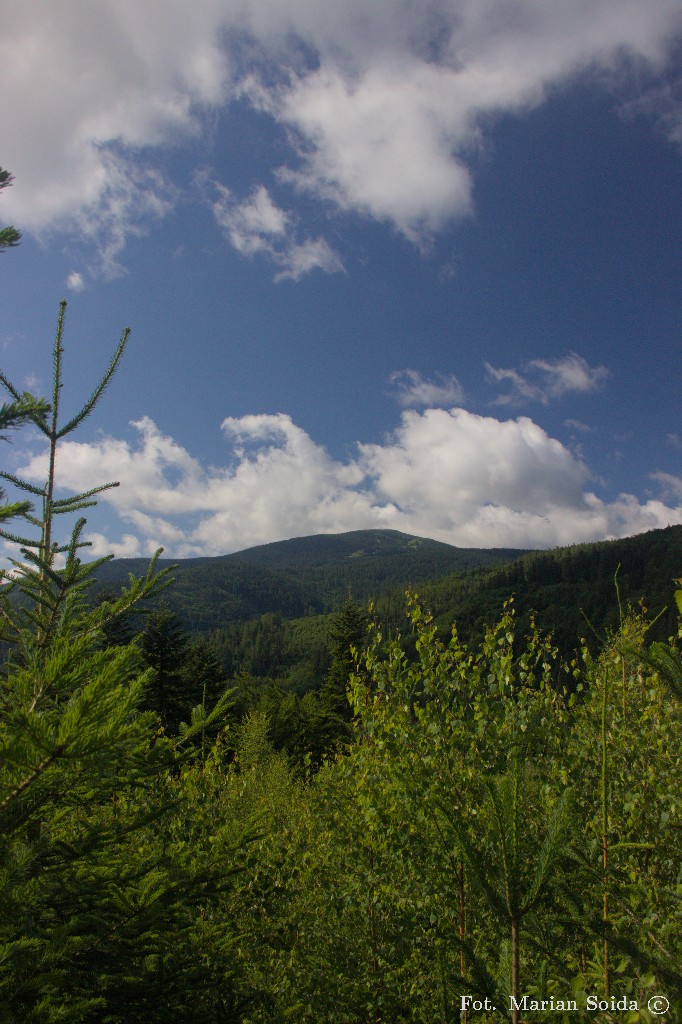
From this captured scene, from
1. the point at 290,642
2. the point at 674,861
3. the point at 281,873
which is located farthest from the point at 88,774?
the point at 290,642

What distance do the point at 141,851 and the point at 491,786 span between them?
17.3ft

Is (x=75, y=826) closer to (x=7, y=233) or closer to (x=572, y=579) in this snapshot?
(x=7, y=233)

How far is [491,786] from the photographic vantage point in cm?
164

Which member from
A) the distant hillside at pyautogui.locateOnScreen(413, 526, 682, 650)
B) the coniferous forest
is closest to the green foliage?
the coniferous forest

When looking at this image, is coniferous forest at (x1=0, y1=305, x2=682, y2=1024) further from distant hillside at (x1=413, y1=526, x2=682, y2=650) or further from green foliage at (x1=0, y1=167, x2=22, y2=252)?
distant hillside at (x1=413, y1=526, x2=682, y2=650)

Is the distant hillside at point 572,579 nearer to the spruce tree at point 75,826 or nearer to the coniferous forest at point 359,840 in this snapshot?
the coniferous forest at point 359,840

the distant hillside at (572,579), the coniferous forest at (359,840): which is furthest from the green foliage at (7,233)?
the distant hillside at (572,579)

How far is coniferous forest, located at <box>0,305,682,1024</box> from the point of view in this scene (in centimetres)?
172

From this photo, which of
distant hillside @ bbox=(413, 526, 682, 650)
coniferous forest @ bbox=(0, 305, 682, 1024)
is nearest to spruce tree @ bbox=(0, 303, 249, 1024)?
coniferous forest @ bbox=(0, 305, 682, 1024)

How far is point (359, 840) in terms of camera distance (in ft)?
19.4

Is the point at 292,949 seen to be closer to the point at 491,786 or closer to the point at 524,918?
the point at 524,918

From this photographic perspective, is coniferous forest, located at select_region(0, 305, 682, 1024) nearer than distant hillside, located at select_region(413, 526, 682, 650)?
Yes

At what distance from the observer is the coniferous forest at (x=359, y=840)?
1723mm

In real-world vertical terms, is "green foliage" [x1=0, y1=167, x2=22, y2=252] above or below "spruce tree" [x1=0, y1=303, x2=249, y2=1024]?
above
